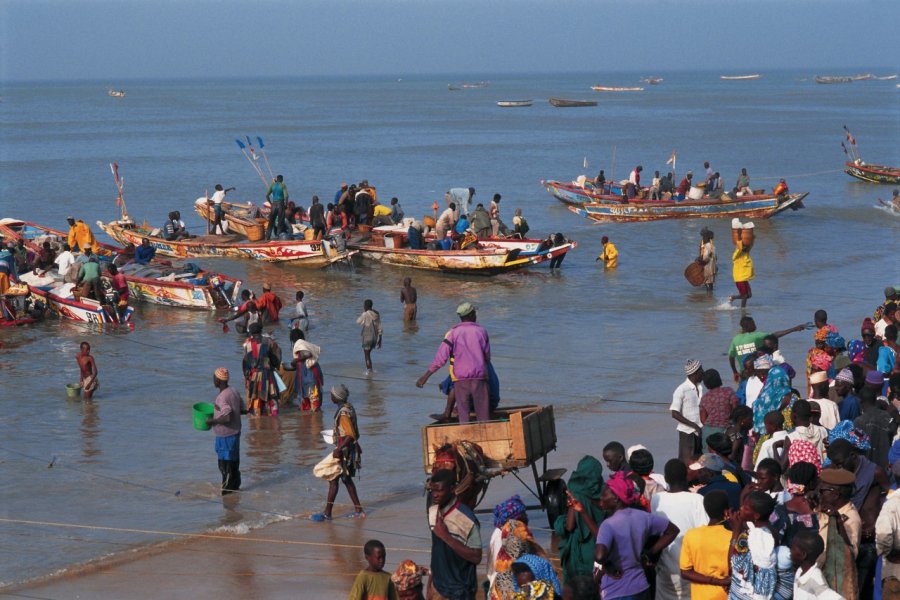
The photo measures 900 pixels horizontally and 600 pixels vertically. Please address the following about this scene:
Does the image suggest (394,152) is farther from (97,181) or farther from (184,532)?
(184,532)

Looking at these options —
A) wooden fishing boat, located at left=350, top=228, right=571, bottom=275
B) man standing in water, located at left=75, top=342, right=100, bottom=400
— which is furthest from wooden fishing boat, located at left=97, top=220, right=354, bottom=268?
man standing in water, located at left=75, top=342, right=100, bottom=400

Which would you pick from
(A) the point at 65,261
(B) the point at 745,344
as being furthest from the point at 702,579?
(A) the point at 65,261

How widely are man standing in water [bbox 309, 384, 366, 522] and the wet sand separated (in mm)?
153

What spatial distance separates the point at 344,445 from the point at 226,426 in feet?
5.36

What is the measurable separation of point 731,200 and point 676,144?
158 ft

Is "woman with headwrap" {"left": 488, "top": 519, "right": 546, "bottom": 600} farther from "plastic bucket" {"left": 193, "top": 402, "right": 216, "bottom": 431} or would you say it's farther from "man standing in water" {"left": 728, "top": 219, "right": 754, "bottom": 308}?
"man standing in water" {"left": 728, "top": 219, "right": 754, "bottom": 308}

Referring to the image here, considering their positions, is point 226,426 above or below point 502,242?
above

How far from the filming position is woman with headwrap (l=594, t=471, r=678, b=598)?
621 centimetres

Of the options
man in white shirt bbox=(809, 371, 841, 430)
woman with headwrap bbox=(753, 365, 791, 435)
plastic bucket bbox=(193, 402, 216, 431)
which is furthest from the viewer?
plastic bucket bbox=(193, 402, 216, 431)

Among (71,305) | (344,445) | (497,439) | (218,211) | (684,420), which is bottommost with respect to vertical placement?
(71,305)

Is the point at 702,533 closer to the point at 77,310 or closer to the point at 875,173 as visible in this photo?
the point at 77,310

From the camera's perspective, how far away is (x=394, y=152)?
7500 centimetres

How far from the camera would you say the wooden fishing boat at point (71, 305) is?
2220 cm

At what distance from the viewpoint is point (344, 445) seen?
33.1 feet
